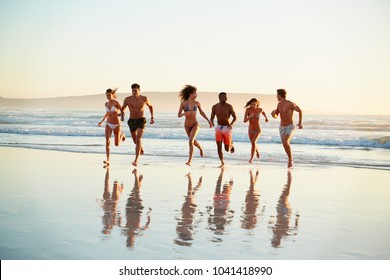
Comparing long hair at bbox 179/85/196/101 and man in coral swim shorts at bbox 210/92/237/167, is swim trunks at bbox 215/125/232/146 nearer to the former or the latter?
man in coral swim shorts at bbox 210/92/237/167

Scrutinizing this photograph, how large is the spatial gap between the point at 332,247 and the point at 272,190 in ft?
15.1

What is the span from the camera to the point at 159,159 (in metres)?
16.8

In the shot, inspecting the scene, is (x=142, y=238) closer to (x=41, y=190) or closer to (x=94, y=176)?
(x=41, y=190)

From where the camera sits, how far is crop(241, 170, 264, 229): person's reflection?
25.0ft

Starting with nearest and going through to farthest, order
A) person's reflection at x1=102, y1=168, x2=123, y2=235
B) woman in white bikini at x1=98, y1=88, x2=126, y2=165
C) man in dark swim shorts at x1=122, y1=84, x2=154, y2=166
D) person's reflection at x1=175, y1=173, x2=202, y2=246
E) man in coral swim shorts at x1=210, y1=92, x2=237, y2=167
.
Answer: person's reflection at x1=175, y1=173, x2=202, y2=246 < person's reflection at x1=102, y1=168, x2=123, y2=235 < man in dark swim shorts at x1=122, y1=84, x2=154, y2=166 < woman in white bikini at x1=98, y1=88, x2=126, y2=165 < man in coral swim shorts at x1=210, y1=92, x2=237, y2=167

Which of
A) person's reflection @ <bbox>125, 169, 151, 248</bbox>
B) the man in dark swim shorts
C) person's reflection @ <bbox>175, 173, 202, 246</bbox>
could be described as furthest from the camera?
the man in dark swim shorts

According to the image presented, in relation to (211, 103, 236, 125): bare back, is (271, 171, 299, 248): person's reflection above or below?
below

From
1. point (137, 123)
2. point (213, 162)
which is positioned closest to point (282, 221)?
point (137, 123)

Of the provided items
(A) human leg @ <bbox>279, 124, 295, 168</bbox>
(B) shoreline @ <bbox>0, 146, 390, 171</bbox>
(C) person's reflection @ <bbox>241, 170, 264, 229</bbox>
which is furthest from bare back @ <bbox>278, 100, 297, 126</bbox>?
(C) person's reflection @ <bbox>241, 170, 264, 229</bbox>

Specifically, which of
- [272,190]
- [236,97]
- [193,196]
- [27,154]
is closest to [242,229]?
[193,196]

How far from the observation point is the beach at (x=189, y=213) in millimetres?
6176

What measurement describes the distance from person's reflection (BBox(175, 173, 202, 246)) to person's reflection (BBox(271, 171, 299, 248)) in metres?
0.93

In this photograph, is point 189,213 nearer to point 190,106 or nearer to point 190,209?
point 190,209

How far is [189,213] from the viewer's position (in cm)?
827
